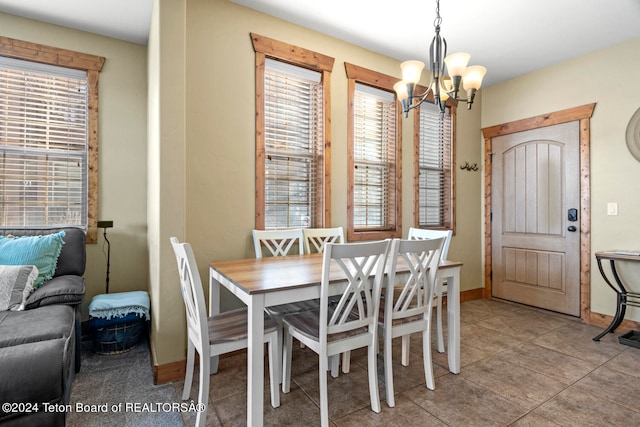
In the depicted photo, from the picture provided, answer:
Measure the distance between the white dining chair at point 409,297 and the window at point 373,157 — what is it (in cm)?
130

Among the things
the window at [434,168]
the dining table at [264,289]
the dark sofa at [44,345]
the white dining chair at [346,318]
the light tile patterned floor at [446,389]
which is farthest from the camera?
the window at [434,168]

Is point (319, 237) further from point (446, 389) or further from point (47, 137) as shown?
point (47, 137)

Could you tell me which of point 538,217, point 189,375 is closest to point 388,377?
point 189,375

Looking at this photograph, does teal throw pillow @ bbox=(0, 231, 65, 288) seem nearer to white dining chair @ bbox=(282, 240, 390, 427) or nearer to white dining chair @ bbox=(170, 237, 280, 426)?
white dining chair @ bbox=(170, 237, 280, 426)

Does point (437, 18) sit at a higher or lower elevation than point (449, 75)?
higher

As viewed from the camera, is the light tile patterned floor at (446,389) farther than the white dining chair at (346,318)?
Yes

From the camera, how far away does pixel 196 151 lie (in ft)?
8.36

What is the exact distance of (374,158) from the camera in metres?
3.59

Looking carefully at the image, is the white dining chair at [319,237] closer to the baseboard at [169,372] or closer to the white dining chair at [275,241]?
the white dining chair at [275,241]

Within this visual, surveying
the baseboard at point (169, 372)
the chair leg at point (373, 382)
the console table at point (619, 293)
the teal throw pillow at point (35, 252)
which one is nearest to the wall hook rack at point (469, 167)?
the console table at point (619, 293)

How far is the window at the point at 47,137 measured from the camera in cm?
275

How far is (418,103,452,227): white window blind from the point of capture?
3980 millimetres

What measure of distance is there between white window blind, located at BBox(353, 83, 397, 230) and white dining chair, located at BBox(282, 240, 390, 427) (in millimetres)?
1636

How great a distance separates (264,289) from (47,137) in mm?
2777
